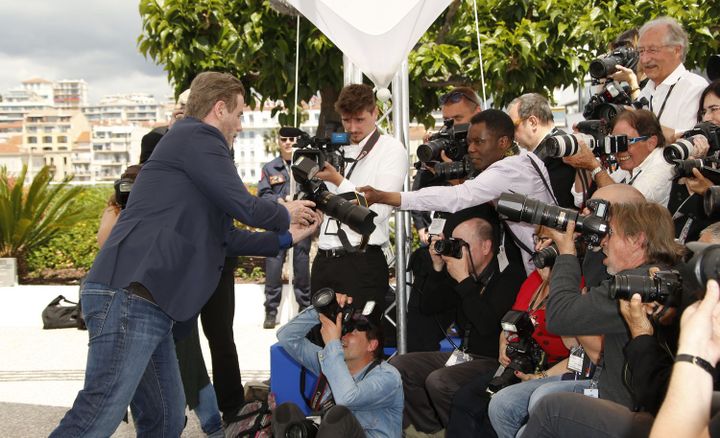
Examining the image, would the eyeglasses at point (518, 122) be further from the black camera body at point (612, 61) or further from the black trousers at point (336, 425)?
the black trousers at point (336, 425)

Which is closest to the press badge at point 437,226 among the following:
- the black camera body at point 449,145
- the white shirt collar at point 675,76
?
the black camera body at point 449,145

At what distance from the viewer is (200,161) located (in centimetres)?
289

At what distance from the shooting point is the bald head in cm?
290

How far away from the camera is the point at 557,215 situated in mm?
2795

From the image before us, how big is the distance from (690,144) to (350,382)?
69.6 inches

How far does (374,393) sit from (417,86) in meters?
5.59

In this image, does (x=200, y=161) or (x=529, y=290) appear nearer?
(x=200, y=161)

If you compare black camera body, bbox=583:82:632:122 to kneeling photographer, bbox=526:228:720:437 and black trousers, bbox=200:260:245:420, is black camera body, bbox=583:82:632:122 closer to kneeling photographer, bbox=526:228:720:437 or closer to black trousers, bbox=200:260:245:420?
kneeling photographer, bbox=526:228:720:437

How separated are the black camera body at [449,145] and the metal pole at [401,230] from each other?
41 centimetres

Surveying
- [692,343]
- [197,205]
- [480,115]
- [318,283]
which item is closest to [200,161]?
[197,205]

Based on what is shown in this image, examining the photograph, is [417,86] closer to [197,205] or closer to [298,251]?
[298,251]

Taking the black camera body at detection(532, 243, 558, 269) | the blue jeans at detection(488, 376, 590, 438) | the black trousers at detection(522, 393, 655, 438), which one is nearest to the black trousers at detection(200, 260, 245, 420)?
the blue jeans at detection(488, 376, 590, 438)

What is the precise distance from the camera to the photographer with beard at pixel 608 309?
2.56m

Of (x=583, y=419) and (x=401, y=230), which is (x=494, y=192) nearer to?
(x=401, y=230)
